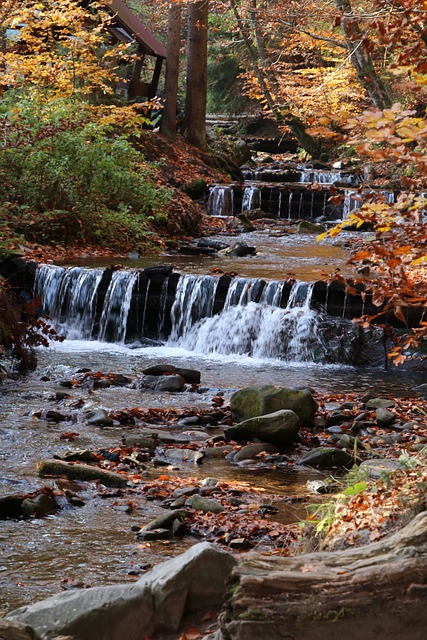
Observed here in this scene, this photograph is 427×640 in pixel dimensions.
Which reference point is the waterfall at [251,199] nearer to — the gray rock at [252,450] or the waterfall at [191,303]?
the waterfall at [191,303]

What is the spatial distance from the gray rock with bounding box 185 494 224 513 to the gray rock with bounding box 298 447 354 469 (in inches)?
58.5

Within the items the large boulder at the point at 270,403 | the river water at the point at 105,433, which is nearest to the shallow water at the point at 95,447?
the river water at the point at 105,433

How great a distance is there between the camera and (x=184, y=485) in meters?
6.38

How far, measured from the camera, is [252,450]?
7.37 m

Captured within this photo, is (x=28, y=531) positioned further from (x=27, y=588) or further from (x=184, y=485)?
(x=184, y=485)

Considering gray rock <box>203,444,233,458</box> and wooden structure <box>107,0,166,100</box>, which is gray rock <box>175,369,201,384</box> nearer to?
gray rock <box>203,444,233,458</box>

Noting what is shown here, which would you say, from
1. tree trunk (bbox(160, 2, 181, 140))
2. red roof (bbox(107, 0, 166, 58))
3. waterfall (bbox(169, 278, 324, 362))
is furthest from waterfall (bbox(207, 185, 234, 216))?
waterfall (bbox(169, 278, 324, 362))

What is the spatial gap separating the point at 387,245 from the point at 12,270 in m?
9.37

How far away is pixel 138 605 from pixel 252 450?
151 inches

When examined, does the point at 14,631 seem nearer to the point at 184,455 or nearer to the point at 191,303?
the point at 184,455

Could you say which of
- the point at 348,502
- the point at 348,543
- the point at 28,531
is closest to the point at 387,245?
the point at 348,502

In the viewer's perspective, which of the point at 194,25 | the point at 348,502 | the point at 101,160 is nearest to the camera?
the point at 348,502

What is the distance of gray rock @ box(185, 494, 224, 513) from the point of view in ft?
18.8

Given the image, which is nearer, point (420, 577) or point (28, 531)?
point (420, 577)
